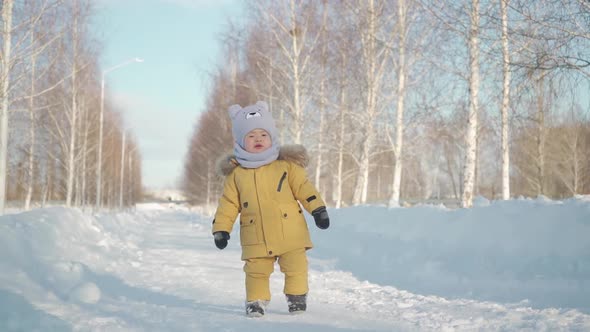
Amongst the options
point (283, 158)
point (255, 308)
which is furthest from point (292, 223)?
point (255, 308)

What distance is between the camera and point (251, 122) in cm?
443

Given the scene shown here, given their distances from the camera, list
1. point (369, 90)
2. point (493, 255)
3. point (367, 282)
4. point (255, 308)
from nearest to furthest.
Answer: point (255, 308), point (493, 255), point (367, 282), point (369, 90)

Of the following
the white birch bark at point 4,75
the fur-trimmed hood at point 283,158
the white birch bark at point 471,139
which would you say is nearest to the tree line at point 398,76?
the white birch bark at point 471,139

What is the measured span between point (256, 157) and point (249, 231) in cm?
63

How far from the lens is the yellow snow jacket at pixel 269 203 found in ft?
14.0

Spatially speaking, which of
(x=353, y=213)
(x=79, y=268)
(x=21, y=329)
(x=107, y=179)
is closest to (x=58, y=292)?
(x=79, y=268)

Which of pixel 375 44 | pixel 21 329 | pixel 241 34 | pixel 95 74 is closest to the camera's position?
pixel 21 329

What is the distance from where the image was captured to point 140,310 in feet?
14.5

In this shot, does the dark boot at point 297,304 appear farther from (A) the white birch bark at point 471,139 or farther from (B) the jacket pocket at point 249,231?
(A) the white birch bark at point 471,139

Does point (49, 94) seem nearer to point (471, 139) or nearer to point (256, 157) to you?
point (471, 139)

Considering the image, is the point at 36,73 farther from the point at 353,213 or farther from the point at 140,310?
the point at 140,310

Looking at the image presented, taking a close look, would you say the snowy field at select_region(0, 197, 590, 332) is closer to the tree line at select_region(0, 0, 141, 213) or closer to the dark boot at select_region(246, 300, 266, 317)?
the dark boot at select_region(246, 300, 266, 317)

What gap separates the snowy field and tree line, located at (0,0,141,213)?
535 cm

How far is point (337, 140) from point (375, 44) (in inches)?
182
